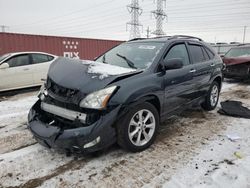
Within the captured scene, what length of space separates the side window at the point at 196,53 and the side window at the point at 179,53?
0.25 metres

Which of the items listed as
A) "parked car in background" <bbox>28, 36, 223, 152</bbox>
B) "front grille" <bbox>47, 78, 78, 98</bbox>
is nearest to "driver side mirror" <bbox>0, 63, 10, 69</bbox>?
"parked car in background" <bbox>28, 36, 223, 152</bbox>

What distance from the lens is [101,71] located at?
3.06m

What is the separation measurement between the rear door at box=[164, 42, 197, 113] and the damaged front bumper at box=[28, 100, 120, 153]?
118 cm

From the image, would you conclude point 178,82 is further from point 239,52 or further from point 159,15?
point 159,15

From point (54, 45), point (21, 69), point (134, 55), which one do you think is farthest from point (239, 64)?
point (54, 45)

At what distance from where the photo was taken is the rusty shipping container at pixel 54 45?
11188 mm

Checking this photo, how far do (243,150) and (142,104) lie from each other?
167 centimetres

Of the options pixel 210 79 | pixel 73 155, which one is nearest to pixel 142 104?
pixel 73 155

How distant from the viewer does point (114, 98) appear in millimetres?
2766

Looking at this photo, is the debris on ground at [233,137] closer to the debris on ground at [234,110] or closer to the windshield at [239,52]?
the debris on ground at [234,110]

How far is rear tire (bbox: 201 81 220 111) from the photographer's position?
5116mm

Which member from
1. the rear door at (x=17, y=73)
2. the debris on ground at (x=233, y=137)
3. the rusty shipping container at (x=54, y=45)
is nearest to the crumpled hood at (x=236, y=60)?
the debris on ground at (x=233, y=137)

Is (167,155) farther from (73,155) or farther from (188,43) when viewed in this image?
(188,43)

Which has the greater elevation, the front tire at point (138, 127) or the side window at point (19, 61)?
the side window at point (19, 61)
